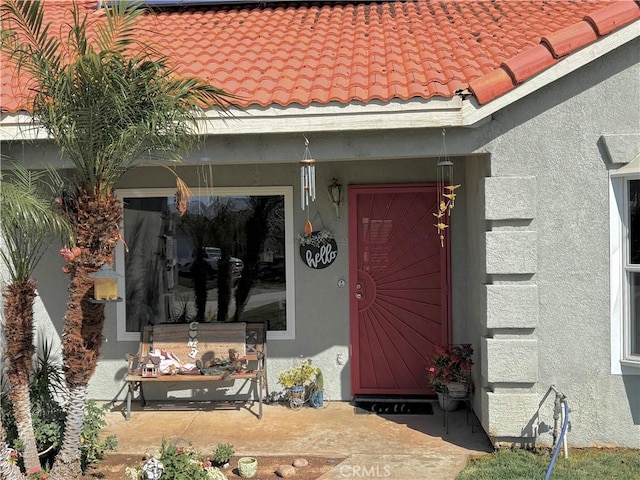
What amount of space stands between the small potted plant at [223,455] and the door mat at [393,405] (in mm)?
2012

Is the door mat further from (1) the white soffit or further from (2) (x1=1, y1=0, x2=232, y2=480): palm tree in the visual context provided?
(2) (x1=1, y1=0, x2=232, y2=480): palm tree

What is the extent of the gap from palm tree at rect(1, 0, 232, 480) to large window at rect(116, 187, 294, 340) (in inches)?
111

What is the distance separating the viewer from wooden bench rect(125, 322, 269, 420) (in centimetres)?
709

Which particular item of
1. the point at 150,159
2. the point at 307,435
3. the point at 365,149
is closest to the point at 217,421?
the point at 307,435

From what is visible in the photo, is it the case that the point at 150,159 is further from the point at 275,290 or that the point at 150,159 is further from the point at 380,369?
the point at 380,369

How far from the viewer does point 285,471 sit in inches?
206

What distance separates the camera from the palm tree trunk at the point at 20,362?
4.88m

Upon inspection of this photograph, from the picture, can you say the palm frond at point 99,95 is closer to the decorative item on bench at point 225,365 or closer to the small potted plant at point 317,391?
the decorative item on bench at point 225,365

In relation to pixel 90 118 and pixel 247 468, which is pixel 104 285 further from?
pixel 247 468

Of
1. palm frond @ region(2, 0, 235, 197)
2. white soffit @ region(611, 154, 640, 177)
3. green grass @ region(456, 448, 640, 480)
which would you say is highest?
palm frond @ region(2, 0, 235, 197)

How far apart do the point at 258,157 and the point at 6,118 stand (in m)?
2.42

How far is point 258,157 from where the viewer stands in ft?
19.6

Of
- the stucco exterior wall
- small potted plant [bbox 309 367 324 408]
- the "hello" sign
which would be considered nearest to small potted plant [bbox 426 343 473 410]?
the stucco exterior wall

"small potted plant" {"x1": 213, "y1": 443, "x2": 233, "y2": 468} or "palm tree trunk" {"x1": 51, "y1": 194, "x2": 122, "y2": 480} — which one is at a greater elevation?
"palm tree trunk" {"x1": 51, "y1": 194, "x2": 122, "y2": 480}
